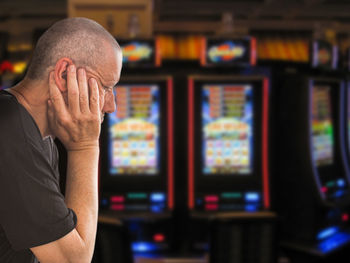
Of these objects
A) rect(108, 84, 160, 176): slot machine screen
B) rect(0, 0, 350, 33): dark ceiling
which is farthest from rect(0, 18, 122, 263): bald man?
rect(0, 0, 350, 33): dark ceiling

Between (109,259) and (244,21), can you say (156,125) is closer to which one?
(109,259)

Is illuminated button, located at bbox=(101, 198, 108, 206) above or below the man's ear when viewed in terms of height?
below

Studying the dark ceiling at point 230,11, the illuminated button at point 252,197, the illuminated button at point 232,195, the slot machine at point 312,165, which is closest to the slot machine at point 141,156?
the illuminated button at point 232,195

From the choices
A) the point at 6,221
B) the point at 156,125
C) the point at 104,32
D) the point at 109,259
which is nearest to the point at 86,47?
the point at 104,32

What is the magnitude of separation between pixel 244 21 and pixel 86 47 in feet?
34.8

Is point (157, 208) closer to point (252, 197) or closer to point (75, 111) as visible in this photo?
point (252, 197)

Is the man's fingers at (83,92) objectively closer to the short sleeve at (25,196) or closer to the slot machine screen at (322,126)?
the short sleeve at (25,196)

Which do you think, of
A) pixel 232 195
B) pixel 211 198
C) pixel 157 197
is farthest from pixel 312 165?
pixel 157 197

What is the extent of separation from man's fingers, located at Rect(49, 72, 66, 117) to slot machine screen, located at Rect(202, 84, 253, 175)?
215 cm

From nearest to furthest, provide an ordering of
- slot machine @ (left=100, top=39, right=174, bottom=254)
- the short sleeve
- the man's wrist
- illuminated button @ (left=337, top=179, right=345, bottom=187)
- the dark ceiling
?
the short sleeve
the man's wrist
slot machine @ (left=100, top=39, right=174, bottom=254)
illuminated button @ (left=337, top=179, right=345, bottom=187)
the dark ceiling

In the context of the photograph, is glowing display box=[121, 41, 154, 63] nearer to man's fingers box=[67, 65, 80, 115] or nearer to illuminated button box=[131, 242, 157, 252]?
illuminated button box=[131, 242, 157, 252]

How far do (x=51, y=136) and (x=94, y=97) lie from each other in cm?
13

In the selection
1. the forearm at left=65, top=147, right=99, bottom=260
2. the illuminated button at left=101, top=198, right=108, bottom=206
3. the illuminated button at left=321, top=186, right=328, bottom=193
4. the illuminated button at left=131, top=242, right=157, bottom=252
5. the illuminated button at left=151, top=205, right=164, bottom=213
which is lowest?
the illuminated button at left=131, top=242, right=157, bottom=252

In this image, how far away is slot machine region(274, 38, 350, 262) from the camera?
298 cm
